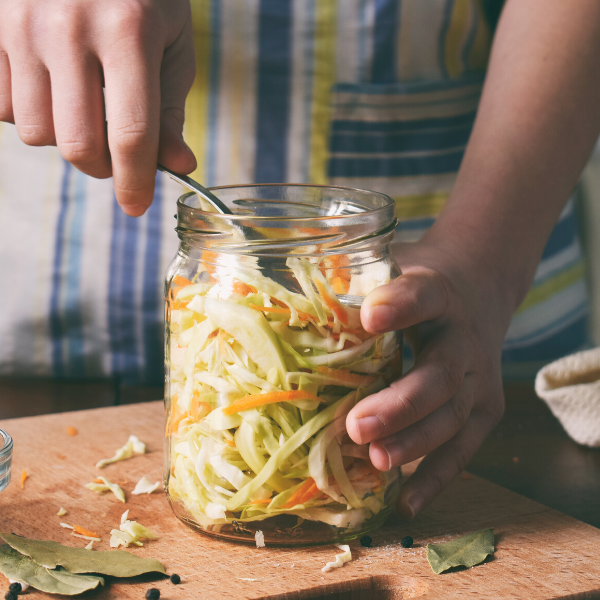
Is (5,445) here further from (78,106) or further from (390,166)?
(390,166)

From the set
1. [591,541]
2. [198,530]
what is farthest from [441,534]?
[198,530]

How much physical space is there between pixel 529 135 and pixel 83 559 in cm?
96

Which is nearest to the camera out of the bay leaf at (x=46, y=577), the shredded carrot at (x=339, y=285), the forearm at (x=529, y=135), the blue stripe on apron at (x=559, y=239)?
the bay leaf at (x=46, y=577)

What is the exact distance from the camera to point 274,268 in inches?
31.0

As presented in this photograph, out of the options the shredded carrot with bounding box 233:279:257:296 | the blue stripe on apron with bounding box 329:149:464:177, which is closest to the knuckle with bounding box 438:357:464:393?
the shredded carrot with bounding box 233:279:257:296

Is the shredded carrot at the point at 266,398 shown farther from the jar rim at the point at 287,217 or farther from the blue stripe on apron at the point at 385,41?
the blue stripe on apron at the point at 385,41

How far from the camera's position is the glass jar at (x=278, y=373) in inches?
29.8

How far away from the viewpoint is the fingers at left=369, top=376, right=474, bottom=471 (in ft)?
2.60

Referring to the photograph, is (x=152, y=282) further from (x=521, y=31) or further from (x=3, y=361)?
(x=521, y=31)

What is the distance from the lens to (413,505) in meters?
0.87

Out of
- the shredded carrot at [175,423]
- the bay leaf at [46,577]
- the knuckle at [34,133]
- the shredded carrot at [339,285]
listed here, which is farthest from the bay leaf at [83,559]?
the knuckle at [34,133]

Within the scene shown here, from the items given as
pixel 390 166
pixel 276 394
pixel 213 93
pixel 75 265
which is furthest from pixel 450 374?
pixel 75 265

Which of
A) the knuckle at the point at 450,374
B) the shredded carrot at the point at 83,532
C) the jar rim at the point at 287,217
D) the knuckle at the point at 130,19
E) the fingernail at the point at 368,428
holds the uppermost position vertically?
the knuckle at the point at 130,19

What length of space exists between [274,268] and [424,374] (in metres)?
0.22
